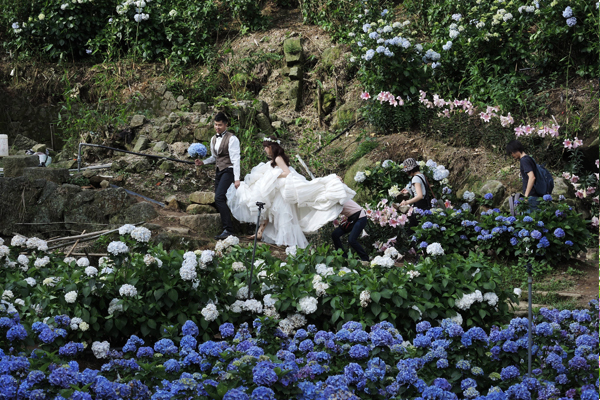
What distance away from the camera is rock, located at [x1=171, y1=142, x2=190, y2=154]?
9.13m

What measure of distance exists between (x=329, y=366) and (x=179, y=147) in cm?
660

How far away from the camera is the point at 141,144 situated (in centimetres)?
920

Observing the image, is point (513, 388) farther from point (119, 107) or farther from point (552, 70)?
point (119, 107)

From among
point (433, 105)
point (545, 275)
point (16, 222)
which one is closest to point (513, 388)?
point (545, 275)

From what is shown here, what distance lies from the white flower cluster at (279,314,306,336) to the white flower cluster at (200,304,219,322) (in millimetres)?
421

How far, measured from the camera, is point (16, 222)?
6789 mm

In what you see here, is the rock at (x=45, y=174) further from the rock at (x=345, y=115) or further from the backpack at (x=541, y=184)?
the backpack at (x=541, y=184)

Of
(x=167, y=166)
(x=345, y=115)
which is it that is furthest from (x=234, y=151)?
(x=345, y=115)

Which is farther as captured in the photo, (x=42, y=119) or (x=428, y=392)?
(x=42, y=119)

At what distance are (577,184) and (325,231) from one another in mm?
3320

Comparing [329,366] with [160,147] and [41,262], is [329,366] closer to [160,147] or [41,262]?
[41,262]

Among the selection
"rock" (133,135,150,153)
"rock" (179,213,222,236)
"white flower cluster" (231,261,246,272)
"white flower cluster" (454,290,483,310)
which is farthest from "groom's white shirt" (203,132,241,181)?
"white flower cluster" (454,290,483,310)

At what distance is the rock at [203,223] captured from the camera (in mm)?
7281

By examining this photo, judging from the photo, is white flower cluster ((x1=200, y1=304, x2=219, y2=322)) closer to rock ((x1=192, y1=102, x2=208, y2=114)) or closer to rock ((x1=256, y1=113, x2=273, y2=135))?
rock ((x1=256, y1=113, x2=273, y2=135))
